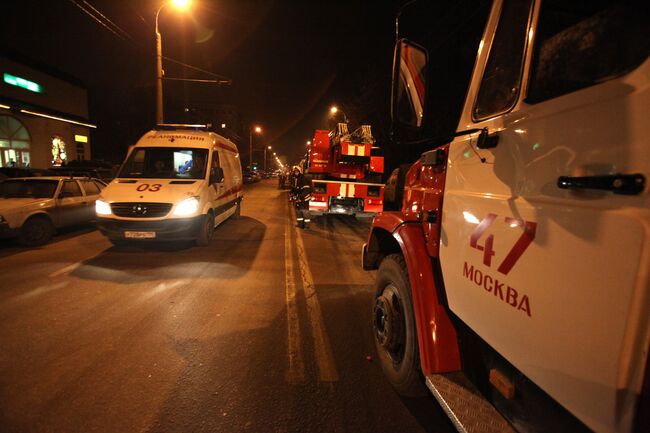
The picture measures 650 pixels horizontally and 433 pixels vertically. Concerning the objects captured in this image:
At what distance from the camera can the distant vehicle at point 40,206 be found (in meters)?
7.35

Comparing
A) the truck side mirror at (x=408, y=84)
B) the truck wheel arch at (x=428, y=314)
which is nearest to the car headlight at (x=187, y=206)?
the truck wheel arch at (x=428, y=314)

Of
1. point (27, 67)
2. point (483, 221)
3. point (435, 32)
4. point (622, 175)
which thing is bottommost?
point (483, 221)

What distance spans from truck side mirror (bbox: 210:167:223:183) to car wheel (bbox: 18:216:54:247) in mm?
3782

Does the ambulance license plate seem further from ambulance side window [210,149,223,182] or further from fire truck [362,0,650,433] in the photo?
fire truck [362,0,650,433]

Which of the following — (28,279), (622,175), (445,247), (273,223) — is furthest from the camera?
(273,223)

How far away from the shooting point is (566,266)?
4.20 ft

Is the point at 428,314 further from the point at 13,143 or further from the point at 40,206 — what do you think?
the point at 13,143

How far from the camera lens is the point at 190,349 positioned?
11.6 ft

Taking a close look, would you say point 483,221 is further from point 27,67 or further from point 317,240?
point 27,67

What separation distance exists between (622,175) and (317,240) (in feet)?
27.2

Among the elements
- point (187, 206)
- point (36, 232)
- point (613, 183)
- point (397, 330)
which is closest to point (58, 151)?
point (36, 232)

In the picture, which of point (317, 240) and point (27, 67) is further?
point (27, 67)

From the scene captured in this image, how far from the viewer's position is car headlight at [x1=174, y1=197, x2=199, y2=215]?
7102 millimetres

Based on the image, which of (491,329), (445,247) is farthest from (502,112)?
(491,329)
